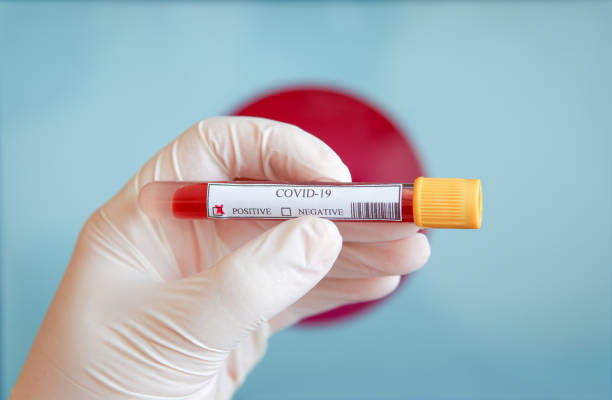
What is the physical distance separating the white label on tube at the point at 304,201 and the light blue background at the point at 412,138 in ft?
→ 3.14

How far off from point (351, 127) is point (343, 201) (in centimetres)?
59

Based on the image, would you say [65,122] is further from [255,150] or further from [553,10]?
[553,10]

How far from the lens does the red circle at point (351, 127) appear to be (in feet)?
4.51

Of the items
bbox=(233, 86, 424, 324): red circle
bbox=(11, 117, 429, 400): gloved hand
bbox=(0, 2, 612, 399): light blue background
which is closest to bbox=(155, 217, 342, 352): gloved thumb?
bbox=(11, 117, 429, 400): gloved hand

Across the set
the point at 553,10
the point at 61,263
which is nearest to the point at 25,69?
the point at 61,263

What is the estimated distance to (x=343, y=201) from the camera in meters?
0.84

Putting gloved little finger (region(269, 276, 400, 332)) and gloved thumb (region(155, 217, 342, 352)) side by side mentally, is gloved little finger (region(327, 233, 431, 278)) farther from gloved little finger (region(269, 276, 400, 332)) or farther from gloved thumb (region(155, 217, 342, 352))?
gloved thumb (region(155, 217, 342, 352))

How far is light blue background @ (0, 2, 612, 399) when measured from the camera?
176cm

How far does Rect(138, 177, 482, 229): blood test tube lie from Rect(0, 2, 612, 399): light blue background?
3.12ft

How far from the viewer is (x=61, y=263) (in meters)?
1.89

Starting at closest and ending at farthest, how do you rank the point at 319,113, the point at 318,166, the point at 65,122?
1. the point at 318,166
2. the point at 319,113
3. the point at 65,122

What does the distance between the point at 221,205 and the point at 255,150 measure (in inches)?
7.2

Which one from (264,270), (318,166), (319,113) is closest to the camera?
(264,270)

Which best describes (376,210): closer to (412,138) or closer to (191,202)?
(191,202)
